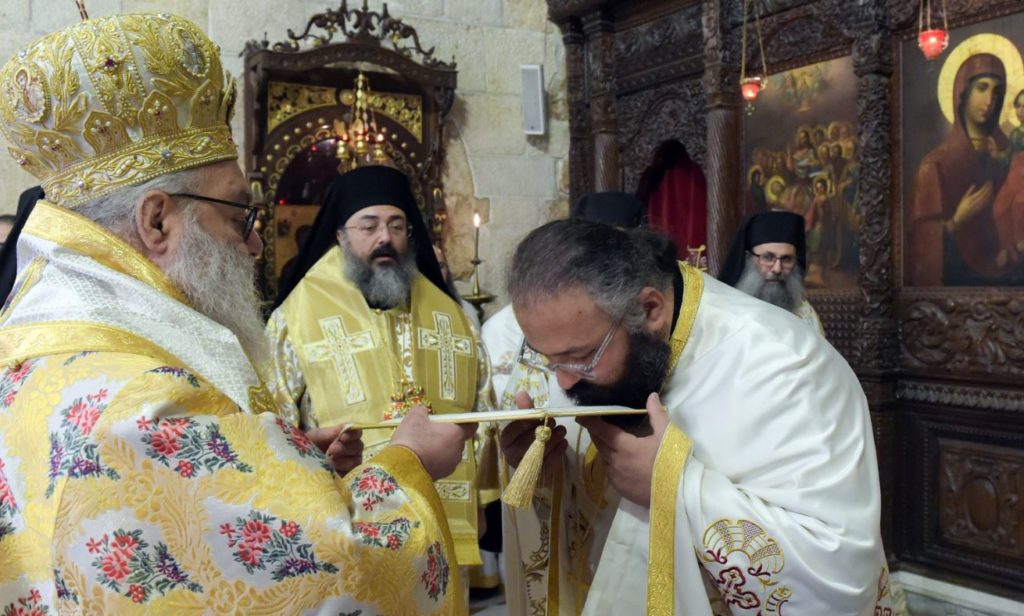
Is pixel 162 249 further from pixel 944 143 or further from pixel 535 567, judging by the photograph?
pixel 944 143

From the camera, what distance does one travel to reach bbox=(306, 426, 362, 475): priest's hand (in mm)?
2027

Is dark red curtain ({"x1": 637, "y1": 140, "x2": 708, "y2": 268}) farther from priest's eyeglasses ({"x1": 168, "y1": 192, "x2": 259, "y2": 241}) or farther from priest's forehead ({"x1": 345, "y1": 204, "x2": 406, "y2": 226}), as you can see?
priest's eyeglasses ({"x1": 168, "y1": 192, "x2": 259, "y2": 241})

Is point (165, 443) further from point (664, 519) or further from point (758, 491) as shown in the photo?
point (758, 491)

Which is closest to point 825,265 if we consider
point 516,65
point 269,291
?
point 516,65

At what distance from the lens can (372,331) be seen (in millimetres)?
4098

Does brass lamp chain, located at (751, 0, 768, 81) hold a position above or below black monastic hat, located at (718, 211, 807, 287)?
above

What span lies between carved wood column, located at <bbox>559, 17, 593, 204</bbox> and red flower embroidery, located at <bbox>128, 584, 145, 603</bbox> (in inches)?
262

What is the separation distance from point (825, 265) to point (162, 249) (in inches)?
196

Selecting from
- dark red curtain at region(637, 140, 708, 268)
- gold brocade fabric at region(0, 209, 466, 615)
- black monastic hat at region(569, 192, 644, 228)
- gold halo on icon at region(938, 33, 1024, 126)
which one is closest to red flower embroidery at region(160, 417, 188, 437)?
gold brocade fabric at region(0, 209, 466, 615)

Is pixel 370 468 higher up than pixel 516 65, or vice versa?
pixel 516 65

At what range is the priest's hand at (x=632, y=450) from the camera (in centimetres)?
Result: 189

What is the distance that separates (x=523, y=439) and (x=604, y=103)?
579 centimetres

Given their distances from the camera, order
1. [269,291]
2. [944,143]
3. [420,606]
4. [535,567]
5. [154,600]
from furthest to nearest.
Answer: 1. [269,291]
2. [944,143]
3. [535,567]
4. [420,606]
5. [154,600]

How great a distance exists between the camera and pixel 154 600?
1.26 metres
